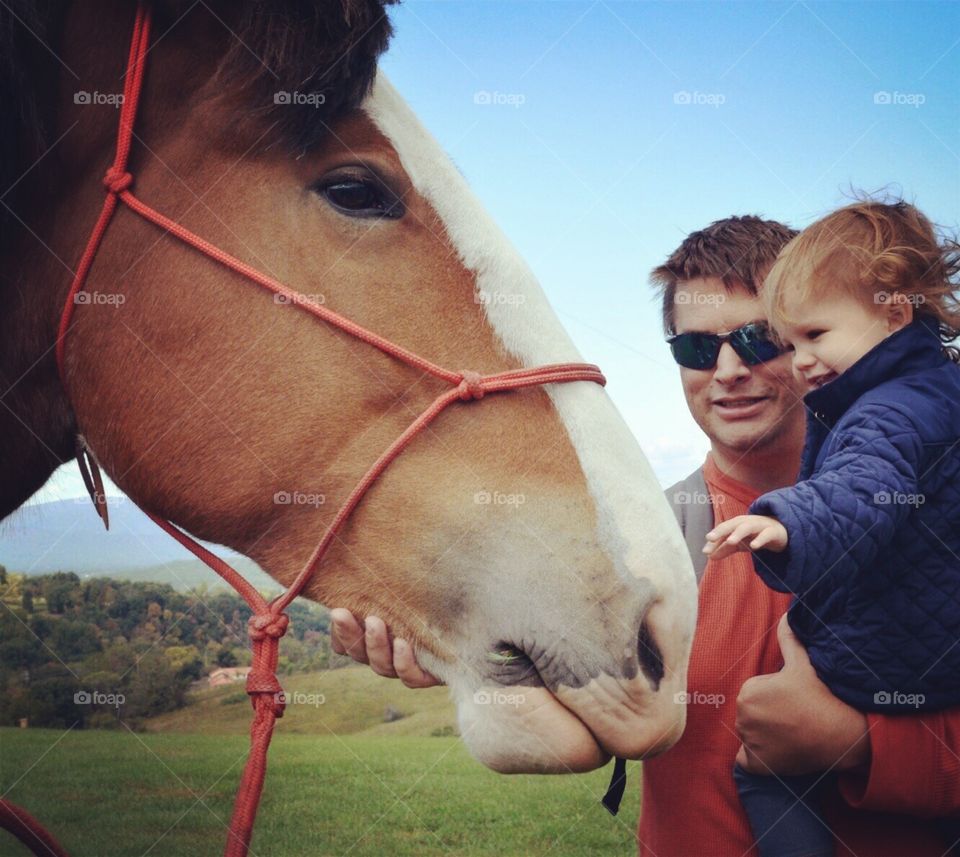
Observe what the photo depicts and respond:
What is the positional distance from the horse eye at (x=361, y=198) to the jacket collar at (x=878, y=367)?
3.98ft

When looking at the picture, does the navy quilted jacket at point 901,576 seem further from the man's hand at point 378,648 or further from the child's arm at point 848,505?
the man's hand at point 378,648

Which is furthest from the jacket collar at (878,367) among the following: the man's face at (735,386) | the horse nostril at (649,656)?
the horse nostril at (649,656)

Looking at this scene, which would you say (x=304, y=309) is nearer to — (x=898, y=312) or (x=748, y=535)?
(x=748, y=535)

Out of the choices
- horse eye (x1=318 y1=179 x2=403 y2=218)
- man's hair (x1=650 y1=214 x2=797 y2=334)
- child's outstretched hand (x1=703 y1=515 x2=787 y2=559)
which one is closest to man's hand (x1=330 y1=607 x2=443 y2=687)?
child's outstretched hand (x1=703 y1=515 x2=787 y2=559)

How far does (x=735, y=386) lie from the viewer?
2.39m

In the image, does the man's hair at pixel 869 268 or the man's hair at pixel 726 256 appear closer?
the man's hair at pixel 869 268

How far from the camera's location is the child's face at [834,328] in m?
2.09

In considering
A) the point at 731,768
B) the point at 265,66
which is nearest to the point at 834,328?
the point at 731,768

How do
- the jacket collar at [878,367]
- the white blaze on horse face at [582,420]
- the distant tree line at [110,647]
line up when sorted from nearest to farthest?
the white blaze on horse face at [582,420] < the jacket collar at [878,367] < the distant tree line at [110,647]

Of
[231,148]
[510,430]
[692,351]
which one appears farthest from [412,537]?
[692,351]

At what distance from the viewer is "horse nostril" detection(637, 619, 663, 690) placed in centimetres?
149

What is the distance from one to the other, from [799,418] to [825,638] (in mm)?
791

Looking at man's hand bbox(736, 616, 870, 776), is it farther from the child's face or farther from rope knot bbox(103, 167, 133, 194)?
rope knot bbox(103, 167, 133, 194)

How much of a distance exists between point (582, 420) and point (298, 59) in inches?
39.0
